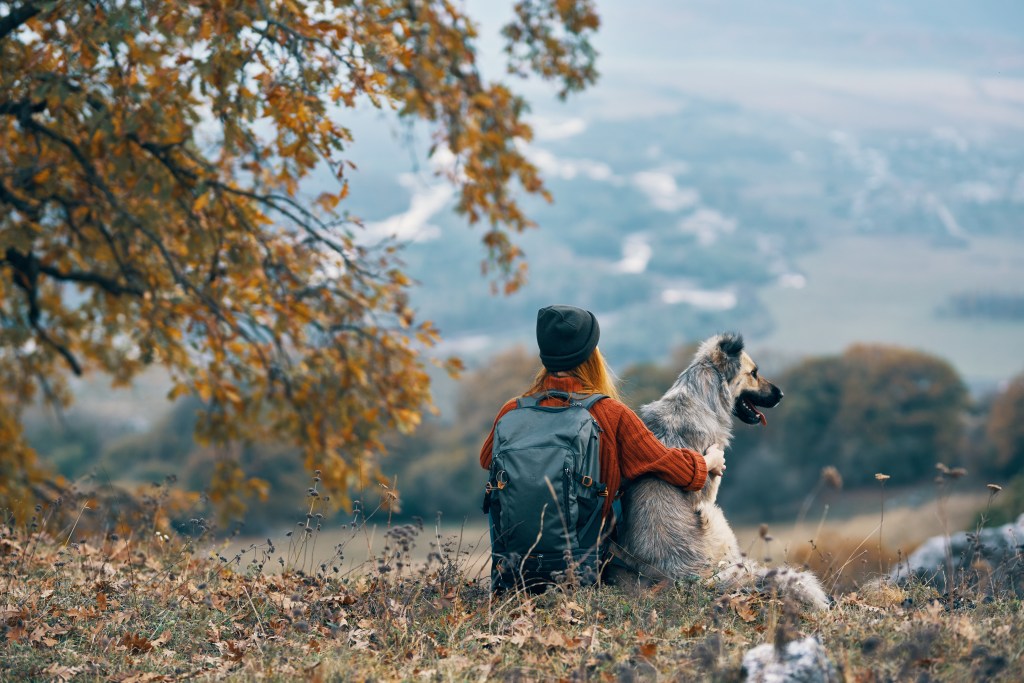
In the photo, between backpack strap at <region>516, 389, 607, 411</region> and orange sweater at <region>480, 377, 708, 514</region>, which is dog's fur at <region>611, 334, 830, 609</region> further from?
backpack strap at <region>516, 389, 607, 411</region>

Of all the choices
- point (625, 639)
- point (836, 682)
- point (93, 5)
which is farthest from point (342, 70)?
point (836, 682)

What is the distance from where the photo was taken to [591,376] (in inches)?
213

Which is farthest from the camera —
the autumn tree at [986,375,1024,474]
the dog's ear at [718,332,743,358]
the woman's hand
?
the autumn tree at [986,375,1024,474]

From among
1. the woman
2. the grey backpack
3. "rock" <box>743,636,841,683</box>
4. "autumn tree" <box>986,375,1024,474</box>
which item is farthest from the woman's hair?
"autumn tree" <box>986,375,1024,474</box>

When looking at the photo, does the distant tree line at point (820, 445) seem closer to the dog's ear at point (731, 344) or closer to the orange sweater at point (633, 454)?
the dog's ear at point (731, 344)

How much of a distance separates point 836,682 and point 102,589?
4.33 m

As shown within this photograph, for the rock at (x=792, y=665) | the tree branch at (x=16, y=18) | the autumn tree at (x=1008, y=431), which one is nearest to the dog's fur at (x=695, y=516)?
the rock at (x=792, y=665)

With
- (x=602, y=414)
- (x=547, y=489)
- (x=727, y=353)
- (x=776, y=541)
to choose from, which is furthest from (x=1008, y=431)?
(x=547, y=489)

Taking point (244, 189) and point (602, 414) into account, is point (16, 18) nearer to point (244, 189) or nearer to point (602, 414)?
point (244, 189)

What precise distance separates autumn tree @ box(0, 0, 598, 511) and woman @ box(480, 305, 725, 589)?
3.05 m

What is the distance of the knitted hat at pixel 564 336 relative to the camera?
5.23 meters

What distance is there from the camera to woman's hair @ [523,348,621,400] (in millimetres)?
5379

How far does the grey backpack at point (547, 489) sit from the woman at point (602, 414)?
71mm

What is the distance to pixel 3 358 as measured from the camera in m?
13.1
